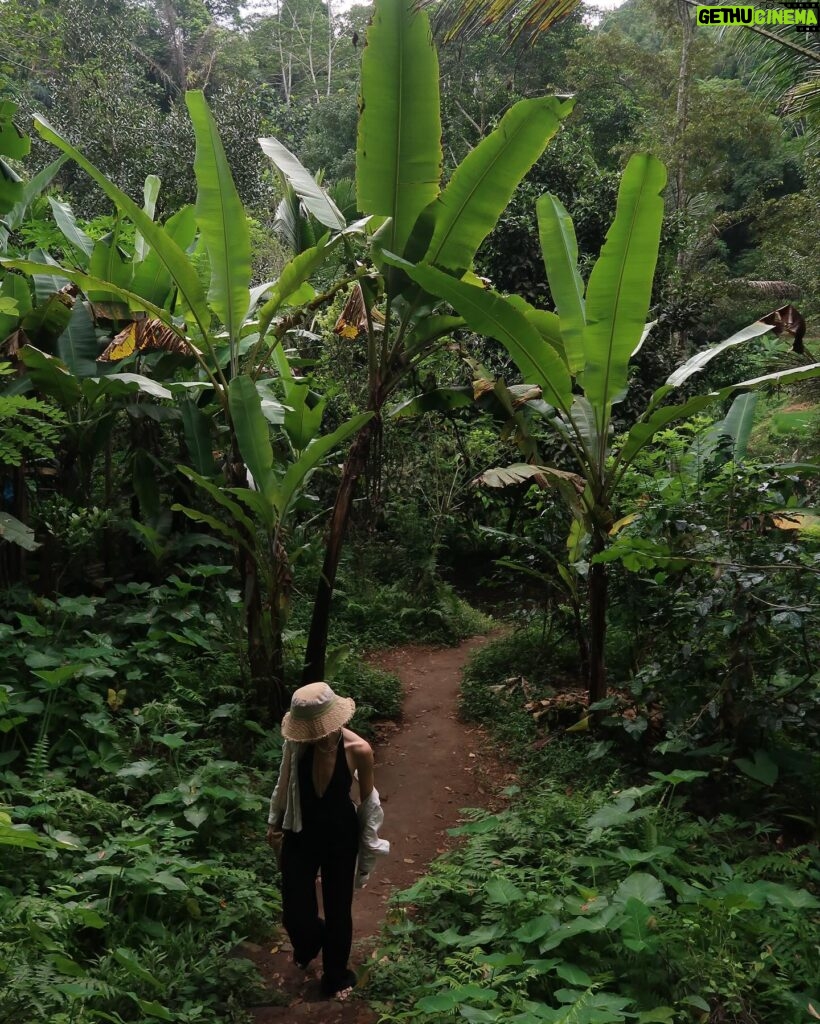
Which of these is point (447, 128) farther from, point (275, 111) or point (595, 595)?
point (595, 595)

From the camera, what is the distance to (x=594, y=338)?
4434 millimetres

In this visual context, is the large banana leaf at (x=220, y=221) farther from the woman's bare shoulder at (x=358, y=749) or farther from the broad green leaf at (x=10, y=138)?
the woman's bare shoulder at (x=358, y=749)

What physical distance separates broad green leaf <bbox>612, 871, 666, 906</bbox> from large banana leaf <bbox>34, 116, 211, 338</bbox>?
11.8ft

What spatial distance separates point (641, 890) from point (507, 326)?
9.30 ft

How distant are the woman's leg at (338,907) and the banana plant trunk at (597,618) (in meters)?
2.19

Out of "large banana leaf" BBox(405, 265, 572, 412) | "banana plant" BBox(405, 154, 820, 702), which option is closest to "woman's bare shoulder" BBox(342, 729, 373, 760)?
"banana plant" BBox(405, 154, 820, 702)

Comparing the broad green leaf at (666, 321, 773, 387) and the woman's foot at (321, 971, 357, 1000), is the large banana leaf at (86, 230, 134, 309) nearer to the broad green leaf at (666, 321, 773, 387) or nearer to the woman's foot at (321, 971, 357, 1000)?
the broad green leaf at (666, 321, 773, 387)

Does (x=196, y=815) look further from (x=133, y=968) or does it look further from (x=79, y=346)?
(x=79, y=346)

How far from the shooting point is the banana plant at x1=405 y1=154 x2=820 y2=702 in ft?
13.7

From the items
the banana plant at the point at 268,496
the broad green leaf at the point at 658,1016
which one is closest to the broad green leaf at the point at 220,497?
the banana plant at the point at 268,496

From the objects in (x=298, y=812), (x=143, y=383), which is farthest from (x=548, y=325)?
(x=298, y=812)

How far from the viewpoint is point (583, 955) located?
2.76 m

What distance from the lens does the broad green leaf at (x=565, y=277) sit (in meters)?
4.62

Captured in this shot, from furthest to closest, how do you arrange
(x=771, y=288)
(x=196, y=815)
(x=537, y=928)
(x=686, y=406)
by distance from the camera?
(x=771, y=288) < (x=686, y=406) < (x=196, y=815) < (x=537, y=928)
